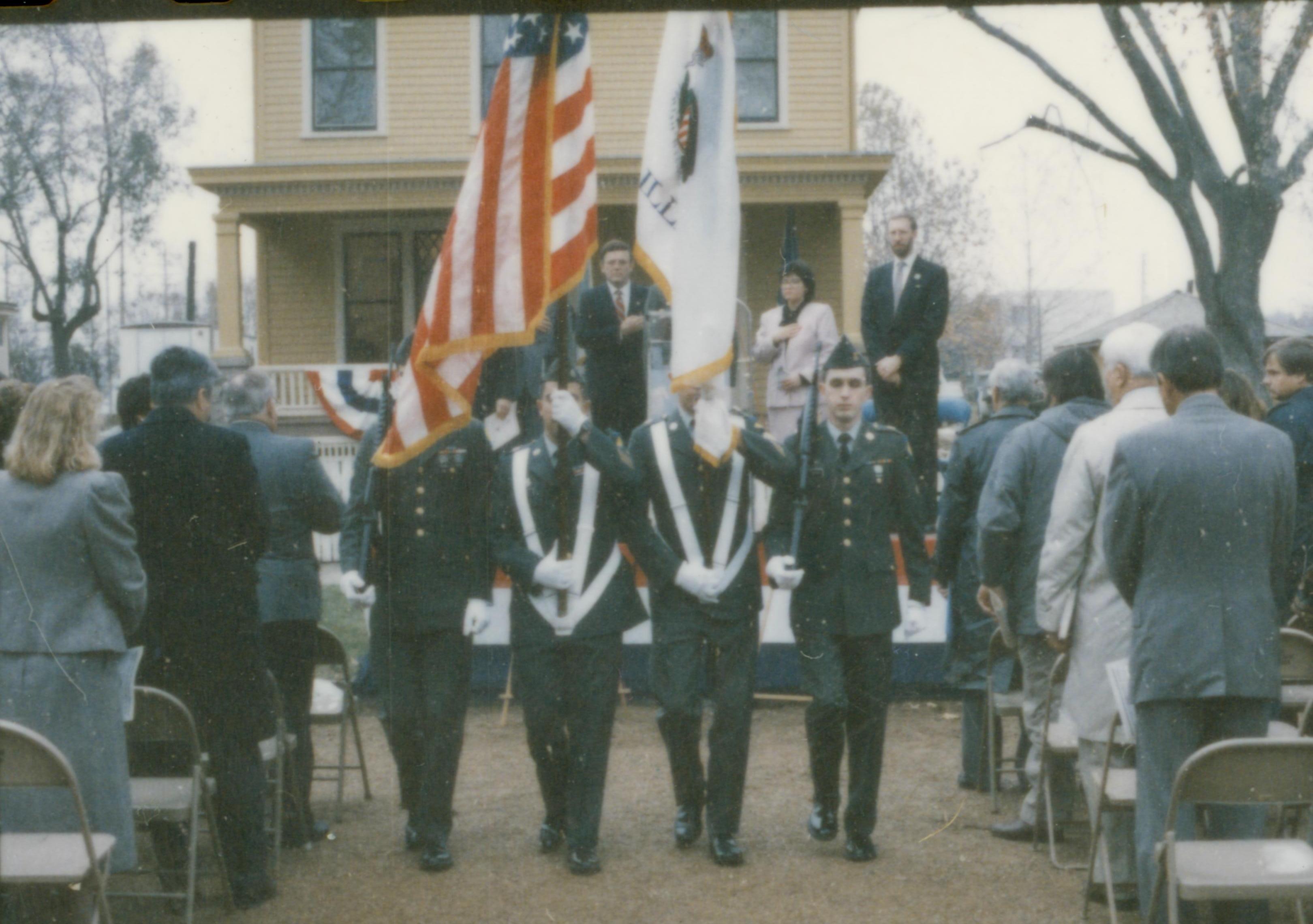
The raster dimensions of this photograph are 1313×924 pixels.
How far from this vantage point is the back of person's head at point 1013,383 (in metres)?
6.62

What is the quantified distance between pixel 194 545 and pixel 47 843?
1.15 m

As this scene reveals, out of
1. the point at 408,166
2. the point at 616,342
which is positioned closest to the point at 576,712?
the point at 616,342

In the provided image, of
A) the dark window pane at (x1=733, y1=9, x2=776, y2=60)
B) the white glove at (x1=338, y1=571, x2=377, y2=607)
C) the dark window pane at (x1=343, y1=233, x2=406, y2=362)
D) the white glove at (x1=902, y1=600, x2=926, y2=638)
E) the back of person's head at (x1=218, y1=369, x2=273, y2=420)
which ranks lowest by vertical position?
the white glove at (x1=902, y1=600, x2=926, y2=638)

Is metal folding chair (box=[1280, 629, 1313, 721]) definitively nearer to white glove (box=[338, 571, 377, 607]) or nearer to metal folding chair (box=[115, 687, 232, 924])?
white glove (box=[338, 571, 377, 607])

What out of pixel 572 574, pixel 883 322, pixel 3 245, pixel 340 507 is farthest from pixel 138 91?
pixel 883 322

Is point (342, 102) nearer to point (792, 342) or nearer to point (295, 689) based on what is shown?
point (792, 342)

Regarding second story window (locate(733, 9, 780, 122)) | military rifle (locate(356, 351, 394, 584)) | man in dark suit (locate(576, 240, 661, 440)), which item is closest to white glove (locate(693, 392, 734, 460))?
military rifle (locate(356, 351, 394, 584))

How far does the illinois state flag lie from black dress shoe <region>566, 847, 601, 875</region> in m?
1.85

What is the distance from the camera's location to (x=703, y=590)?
5379 mm

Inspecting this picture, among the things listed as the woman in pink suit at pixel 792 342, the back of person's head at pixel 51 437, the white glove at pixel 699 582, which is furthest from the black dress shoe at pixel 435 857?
the woman in pink suit at pixel 792 342

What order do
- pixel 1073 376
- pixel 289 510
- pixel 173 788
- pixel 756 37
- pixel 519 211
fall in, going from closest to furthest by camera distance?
1. pixel 173 788
2. pixel 519 211
3. pixel 289 510
4. pixel 1073 376
5. pixel 756 37

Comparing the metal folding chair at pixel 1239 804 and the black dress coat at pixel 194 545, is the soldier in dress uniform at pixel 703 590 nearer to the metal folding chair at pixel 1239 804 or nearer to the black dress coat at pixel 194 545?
the black dress coat at pixel 194 545

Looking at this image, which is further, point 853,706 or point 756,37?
point 756,37

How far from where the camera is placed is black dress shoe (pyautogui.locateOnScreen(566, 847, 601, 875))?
17.5ft
